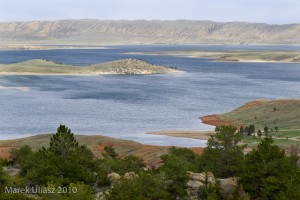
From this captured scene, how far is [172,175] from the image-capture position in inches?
1401

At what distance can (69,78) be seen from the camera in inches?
7756

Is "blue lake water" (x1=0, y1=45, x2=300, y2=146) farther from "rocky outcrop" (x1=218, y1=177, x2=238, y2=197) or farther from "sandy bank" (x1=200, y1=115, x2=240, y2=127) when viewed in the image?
"rocky outcrop" (x1=218, y1=177, x2=238, y2=197)

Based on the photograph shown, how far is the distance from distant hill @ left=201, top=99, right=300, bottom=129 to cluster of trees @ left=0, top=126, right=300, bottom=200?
167 feet

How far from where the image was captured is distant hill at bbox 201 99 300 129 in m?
93.7

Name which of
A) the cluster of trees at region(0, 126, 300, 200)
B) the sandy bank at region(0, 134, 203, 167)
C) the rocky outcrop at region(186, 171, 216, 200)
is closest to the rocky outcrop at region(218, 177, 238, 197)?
the cluster of trees at region(0, 126, 300, 200)

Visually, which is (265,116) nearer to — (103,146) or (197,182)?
(103,146)

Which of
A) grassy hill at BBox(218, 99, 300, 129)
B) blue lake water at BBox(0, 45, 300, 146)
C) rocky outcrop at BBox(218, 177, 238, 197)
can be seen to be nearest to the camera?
rocky outcrop at BBox(218, 177, 238, 197)

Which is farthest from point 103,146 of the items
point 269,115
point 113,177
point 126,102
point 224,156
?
point 126,102

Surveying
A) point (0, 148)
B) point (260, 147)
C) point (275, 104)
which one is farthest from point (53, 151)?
point (275, 104)

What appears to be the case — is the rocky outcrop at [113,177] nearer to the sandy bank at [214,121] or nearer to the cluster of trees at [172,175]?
the cluster of trees at [172,175]

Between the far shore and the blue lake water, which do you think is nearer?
the far shore

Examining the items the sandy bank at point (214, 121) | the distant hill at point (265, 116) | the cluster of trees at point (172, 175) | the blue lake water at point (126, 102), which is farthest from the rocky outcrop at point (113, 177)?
the sandy bank at point (214, 121)

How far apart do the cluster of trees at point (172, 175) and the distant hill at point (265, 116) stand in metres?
51.0

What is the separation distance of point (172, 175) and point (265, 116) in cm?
6876
